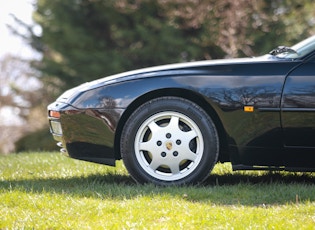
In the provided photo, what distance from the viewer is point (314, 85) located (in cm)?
486

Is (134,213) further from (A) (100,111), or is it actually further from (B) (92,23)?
(B) (92,23)

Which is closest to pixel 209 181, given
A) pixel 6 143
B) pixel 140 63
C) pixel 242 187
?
pixel 242 187

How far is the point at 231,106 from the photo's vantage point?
4.98 metres

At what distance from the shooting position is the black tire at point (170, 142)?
16.5 ft

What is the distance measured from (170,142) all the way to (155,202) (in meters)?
0.76

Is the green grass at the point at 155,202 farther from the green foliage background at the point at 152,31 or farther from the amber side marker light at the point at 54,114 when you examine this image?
the green foliage background at the point at 152,31

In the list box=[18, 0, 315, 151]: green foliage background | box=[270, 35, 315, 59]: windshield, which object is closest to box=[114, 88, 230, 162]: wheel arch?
box=[270, 35, 315, 59]: windshield

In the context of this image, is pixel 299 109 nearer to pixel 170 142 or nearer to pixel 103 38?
pixel 170 142

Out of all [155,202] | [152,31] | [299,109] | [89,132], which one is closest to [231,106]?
[299,109]

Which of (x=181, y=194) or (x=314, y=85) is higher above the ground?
(x=314, y=85)

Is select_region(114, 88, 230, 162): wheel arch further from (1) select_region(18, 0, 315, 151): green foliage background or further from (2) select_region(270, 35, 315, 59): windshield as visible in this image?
(1) select_region(18, 0, 315, 151): green foliage background

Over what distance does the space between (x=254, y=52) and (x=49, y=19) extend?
7210 mm

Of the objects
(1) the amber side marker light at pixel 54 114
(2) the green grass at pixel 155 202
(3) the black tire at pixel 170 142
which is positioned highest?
(1) the amber side marker light at pixel 54 114

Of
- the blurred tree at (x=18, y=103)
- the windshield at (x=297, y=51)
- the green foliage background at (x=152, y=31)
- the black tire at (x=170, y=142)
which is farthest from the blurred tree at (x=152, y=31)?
the black tire at (x=170, y=142)
